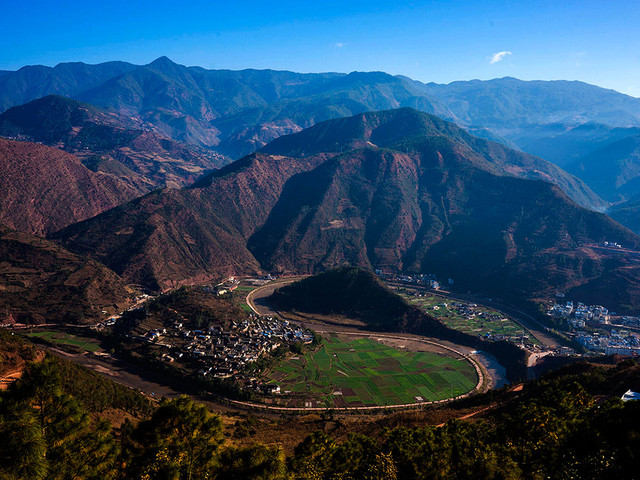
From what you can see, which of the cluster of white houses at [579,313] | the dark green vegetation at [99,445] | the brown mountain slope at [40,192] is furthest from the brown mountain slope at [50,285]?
the cluster of white houses at [579,313]

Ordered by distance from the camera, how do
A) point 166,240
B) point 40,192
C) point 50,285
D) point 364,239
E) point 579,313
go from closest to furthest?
point 50,285
point 579,313
point 166,240
point 40,192
point 364,239

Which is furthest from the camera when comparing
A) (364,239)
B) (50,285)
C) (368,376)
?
(364,239)

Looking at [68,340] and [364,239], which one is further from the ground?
[364,239]

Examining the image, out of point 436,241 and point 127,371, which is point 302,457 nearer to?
point 127,371

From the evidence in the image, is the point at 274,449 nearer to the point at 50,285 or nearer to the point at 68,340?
the point at 68,340

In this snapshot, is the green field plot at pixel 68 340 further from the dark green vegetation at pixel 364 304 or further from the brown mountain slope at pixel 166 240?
the dark green vegetation at pixel 364 304

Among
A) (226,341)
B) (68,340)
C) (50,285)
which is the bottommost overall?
(68,340)

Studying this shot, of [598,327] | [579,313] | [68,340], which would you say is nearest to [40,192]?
[68,340]
